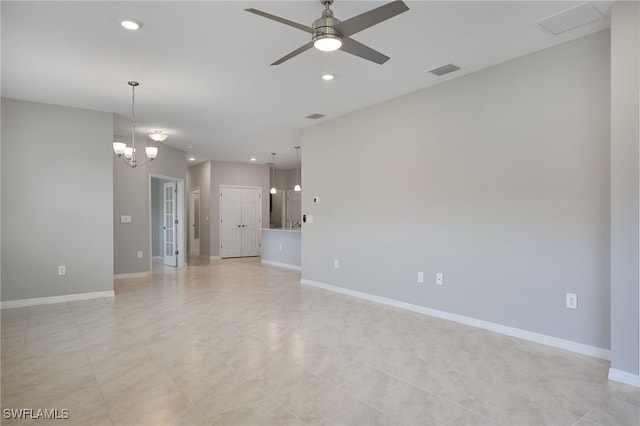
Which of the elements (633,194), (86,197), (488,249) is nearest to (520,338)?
(488,249)

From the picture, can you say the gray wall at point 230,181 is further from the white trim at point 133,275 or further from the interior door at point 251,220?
the white trim at point 133,275

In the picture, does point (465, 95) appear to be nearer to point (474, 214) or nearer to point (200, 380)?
point (474, 214)

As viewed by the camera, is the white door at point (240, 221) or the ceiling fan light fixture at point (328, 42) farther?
the white door at point (240, 221)

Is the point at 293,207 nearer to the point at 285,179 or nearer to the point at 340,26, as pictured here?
the point at 285,179

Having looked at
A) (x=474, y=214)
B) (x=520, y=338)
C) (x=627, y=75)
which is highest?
(x=627, y=75)

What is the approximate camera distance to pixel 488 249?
4039 millimetres

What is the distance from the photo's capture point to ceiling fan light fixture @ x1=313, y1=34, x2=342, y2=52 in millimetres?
2354

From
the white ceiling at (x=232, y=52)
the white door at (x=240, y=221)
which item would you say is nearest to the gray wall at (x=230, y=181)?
the white door at (x=240, y=221)

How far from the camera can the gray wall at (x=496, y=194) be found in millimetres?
3318

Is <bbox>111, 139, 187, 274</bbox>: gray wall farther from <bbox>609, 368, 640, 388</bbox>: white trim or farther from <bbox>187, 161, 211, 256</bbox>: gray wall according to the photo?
<bbox>609, 368, 640, 388</bbox>: white trim

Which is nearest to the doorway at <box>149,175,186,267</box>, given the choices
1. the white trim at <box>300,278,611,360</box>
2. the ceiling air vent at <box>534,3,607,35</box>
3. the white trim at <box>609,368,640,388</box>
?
the white trim at <box>300,278,611,360</box>

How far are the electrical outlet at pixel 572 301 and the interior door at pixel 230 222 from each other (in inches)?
349

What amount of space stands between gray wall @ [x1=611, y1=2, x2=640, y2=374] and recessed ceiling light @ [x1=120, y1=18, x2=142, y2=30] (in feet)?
12.3

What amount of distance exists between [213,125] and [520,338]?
5.57 metres
